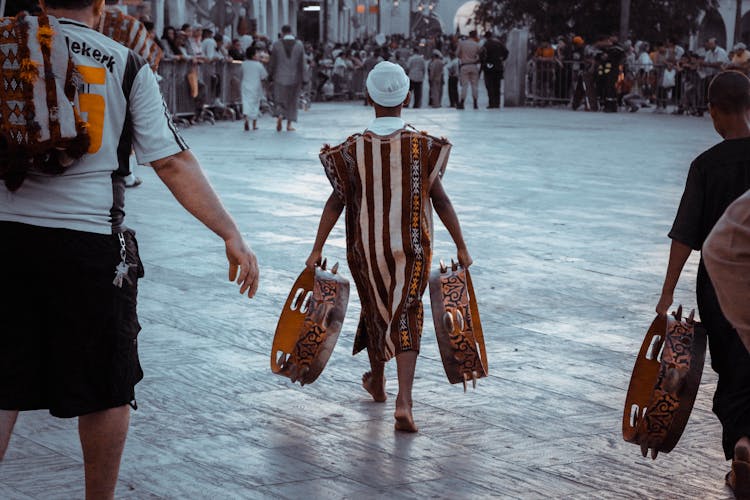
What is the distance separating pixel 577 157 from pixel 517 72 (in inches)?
627

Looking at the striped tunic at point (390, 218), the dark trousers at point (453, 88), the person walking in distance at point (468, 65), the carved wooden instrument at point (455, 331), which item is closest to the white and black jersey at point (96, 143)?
the striped tunic at point (390, 218)

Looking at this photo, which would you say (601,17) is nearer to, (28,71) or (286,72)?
(286,72)

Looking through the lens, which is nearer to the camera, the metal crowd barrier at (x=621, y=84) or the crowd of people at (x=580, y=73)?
the crowd of people at (x=580, y=73)

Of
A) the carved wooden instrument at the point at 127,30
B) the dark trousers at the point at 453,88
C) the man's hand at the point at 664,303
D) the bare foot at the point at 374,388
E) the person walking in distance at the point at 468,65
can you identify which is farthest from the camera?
the dark trousers at the point at 453,88

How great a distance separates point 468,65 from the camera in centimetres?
3095

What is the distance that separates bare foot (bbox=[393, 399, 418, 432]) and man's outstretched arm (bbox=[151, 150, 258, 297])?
1607 millimetres

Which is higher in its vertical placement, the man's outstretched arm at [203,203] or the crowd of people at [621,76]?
the man's outstretched arm at [203,203]

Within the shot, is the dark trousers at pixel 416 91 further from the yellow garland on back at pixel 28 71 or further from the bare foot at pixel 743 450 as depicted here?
the yellow garland on back at pixel 28 71

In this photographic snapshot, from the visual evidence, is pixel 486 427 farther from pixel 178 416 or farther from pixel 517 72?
pixel 517 72

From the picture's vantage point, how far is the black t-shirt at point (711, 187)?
14.3 feet

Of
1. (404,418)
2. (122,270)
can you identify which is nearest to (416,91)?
(404,418)

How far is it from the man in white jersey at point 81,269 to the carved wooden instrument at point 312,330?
6.31 feet

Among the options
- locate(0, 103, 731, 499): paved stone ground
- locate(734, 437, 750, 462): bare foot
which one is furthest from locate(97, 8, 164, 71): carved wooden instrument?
locate(734, 437, 750, 462): bare foot

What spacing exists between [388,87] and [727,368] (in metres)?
1.74
